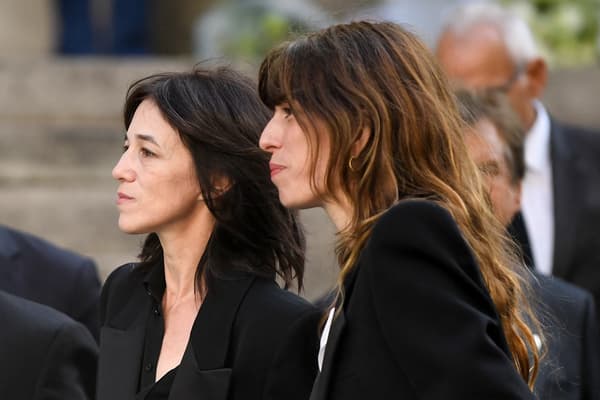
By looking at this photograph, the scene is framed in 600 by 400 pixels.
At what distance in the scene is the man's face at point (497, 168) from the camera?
3.69m

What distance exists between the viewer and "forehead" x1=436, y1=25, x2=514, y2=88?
530 cm

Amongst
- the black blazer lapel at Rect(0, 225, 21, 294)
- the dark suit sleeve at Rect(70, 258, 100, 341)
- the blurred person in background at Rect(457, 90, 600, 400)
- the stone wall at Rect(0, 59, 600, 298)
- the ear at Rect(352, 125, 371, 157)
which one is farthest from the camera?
the stone wall at Rect(0, 59, 600, 298)

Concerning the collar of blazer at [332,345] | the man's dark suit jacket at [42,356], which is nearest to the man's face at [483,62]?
the man's dark suit jacket at [42,356]

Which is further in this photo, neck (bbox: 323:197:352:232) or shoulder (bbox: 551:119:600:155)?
shoulder (bbox: 551:119:600:155)

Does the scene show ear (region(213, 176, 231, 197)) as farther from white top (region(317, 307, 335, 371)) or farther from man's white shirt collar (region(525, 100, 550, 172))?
man's white shirt collar (region(525, 100, 550, 172))

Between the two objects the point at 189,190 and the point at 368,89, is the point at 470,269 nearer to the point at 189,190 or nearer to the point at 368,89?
the point at 368,89

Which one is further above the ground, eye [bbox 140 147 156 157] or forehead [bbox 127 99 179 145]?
forehead [bbox 127 99 179 145]


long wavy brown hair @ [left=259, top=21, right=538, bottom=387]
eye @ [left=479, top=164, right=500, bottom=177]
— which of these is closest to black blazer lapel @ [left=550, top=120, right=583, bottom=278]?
eye @ [left=479, top=164, right=500, bottom=177]

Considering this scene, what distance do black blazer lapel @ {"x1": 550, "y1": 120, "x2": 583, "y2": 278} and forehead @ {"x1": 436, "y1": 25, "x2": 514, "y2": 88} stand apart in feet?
1.06

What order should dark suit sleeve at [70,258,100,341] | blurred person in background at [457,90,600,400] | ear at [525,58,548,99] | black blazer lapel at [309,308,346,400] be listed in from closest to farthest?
1. black blazer lapel at [309,308,346,400]
2. blurred person in background at [457,90,600,400]
3. dark suit sleeve at [70,258,100,341]
4. ear at [525,58,548,99]

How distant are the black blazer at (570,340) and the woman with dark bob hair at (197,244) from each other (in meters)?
0.76

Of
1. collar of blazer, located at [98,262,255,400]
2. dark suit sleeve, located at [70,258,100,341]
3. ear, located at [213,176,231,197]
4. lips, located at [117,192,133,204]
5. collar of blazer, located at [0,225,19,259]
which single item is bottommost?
dark suit sleeve, located at [70,258,100,341]

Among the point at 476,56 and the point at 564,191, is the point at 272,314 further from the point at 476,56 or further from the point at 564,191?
the point at 476,56

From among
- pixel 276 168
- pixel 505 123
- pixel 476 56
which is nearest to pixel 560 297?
pixel 505 123
